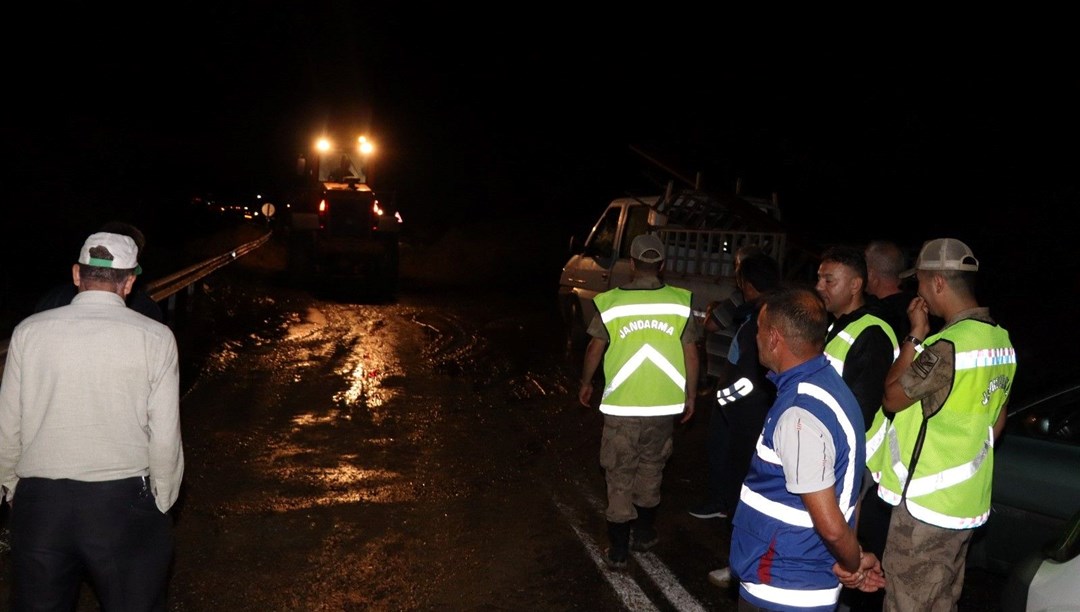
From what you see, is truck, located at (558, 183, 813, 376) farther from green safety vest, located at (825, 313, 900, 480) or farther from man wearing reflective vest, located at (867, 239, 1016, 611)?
man wearing reflective vest, located at (867, 239, 1016, 611)

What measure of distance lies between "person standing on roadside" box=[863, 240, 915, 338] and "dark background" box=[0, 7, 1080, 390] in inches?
174

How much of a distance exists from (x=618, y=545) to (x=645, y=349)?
3.66ft

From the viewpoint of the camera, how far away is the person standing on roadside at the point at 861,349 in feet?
13.5

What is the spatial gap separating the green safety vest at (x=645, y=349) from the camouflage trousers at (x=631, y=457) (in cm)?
8

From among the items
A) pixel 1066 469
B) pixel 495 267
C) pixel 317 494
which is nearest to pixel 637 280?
pixel 1066 469

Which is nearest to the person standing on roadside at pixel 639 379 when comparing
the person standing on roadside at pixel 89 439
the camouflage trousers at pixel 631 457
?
the camouflage trousers at pixel 631 457

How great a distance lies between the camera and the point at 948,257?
12.0ft

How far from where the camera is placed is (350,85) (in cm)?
3036

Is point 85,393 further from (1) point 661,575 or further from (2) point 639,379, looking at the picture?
(1) point 661,575

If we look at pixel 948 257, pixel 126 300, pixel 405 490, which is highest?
pixel 948 257

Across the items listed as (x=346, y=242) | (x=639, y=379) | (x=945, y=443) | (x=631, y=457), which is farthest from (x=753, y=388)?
(x=346, y=242)

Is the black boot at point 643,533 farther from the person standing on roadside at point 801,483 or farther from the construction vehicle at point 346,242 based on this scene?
the construction vehicle at point 346,242

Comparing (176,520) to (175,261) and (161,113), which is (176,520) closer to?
(175,261)

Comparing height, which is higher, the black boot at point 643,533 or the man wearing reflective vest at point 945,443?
the man wearing reflective vest at point 945,443
